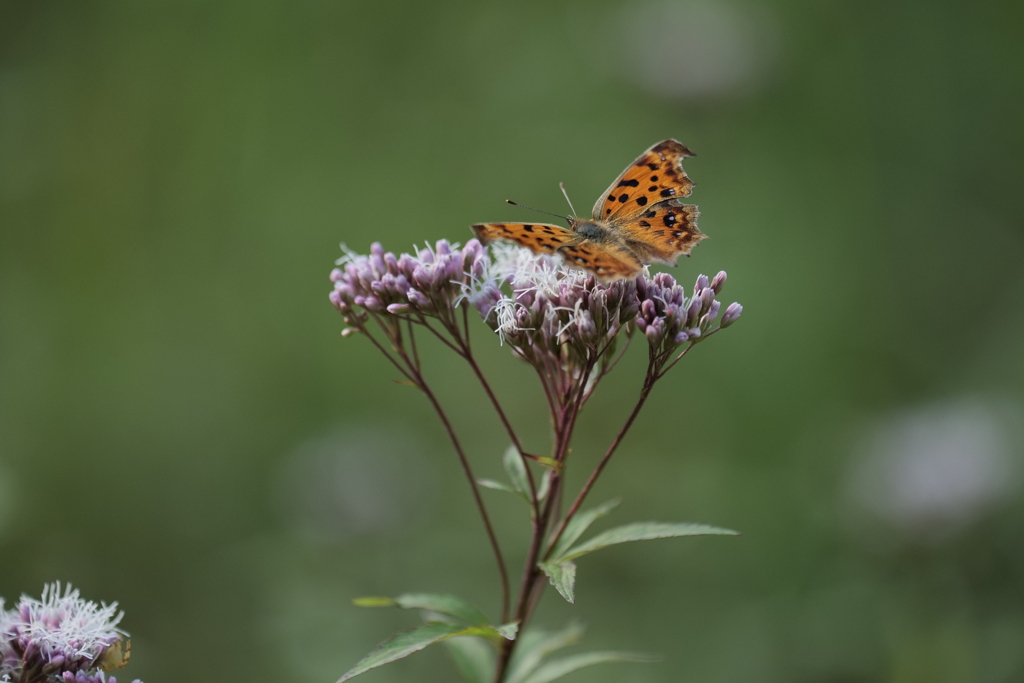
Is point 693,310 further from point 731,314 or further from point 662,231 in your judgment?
point 662,231

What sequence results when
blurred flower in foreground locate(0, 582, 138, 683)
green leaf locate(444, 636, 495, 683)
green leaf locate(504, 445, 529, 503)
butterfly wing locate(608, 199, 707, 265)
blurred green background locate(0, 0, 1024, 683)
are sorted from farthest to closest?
blurred green background locate(0, 0, 1024, 683) → butterfly wing locate(608, 199, 707, 265) → green leaf locate(444, 636, 495, 683) → green leaf locate(504, 445, 529, 503) → blurred flower in foreground locate(0, 582, 138, 683)

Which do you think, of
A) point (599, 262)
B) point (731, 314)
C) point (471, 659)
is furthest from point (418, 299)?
point (471, 659)

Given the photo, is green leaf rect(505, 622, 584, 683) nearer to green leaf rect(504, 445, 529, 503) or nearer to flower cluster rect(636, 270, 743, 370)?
green leaf rect(504, 445, 529, 503)

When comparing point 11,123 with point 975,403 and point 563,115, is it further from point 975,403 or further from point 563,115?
point 975,403

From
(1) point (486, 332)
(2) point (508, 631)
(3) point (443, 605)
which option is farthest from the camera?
(1) point (486, 332)

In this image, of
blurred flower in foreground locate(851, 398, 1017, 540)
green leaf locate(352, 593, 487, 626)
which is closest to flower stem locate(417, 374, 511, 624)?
green leaf locate(352, 593, 487, 626)

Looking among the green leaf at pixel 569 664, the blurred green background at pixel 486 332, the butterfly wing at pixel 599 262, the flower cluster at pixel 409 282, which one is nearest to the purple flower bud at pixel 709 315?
the butterfly wing at pixel 599 262
